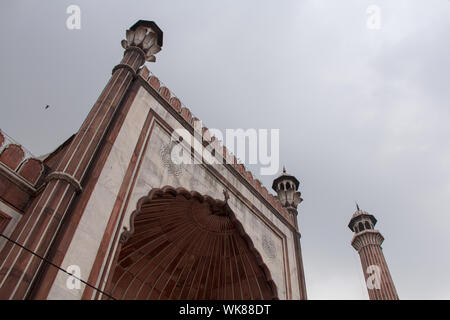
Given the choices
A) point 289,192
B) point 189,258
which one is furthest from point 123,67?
point 289,192

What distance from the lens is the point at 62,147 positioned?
8898mm

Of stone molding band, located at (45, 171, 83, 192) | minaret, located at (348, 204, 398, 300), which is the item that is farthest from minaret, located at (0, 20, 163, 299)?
minaret, located at (348, 204, 398, 300)

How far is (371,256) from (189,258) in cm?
1181

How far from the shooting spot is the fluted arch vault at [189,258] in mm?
10414

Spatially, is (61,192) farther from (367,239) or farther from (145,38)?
(367,239)

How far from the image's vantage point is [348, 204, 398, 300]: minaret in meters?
17.5

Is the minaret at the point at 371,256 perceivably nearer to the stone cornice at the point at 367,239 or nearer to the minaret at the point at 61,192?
the stone cornice at the point at 367,239

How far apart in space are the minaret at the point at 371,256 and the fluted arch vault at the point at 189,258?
9.23 m

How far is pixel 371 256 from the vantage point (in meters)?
19.3

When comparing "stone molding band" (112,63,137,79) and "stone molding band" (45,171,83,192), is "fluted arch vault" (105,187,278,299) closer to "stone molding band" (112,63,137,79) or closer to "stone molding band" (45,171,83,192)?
"stone molding band" (112,63,137,79)

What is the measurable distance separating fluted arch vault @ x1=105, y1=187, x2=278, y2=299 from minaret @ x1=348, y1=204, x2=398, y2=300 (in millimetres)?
9227

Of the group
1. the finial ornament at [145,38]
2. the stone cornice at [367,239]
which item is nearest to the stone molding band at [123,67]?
the finial ornament at [145,38]
